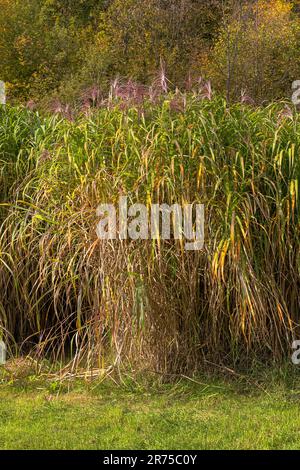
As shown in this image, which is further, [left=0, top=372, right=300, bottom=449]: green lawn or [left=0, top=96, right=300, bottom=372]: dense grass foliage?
[left=0, top=96, right=300, bottom=372]: dense grass foliage

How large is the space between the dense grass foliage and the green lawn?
0.96ft

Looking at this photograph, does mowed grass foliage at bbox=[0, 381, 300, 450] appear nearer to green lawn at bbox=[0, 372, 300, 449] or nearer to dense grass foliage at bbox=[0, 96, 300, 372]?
green lawn at bbox=[0, 372, 300, 449]

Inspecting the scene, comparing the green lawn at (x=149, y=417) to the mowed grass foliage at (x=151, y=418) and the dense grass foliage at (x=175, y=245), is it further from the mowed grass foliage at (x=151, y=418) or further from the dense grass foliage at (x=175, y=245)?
the dense grass foliage at (x=175, y=245)

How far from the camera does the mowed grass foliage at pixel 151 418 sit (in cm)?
403

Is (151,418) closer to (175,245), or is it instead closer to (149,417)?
(149,417)

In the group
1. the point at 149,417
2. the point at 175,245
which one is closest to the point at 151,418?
the point at 149,417

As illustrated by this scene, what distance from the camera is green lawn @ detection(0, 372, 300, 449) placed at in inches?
159

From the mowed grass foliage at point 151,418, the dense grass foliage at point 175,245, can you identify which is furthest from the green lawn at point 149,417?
the dense grass foliage at point 175,245

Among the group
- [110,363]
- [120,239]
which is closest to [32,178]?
[120,239]

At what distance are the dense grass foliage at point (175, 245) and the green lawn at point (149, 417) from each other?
0.29 m

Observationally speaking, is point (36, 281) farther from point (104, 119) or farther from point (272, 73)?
point (272, 73)

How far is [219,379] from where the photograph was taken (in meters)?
4.97

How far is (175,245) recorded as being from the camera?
4918 millimetres

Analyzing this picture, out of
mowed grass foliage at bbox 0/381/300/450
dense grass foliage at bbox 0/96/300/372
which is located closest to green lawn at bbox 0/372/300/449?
mowed grass foliage at bbox 0/381/300/450
